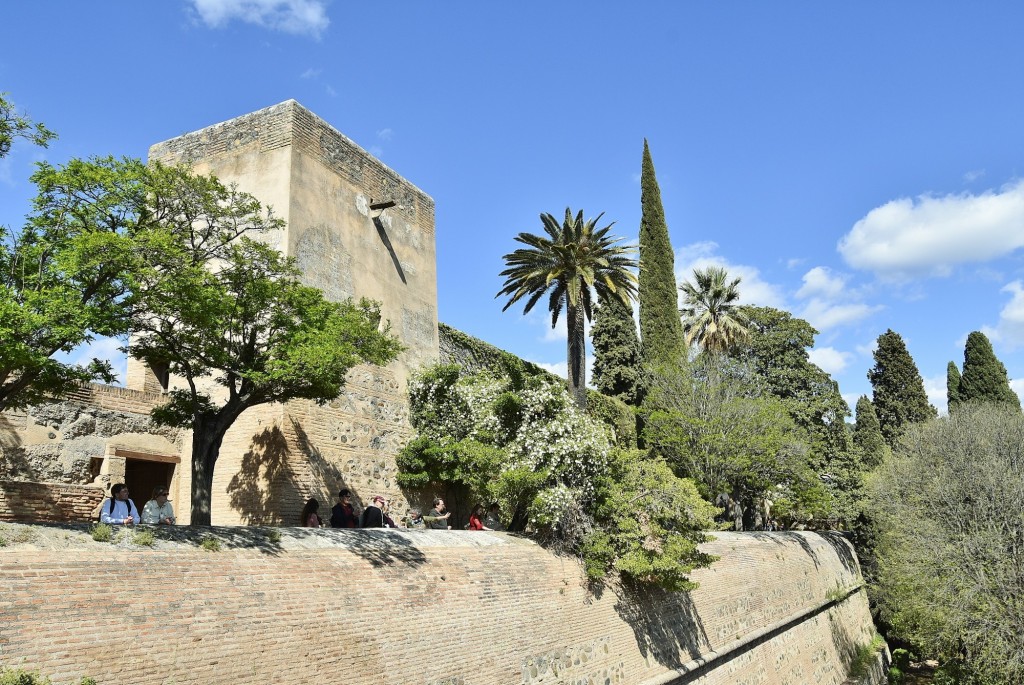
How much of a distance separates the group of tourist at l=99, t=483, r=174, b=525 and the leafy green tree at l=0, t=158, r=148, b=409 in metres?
1.36

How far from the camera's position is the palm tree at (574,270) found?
18641mm

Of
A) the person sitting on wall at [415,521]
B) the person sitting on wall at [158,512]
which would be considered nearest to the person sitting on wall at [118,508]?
the person sitting on wall at [158,512]

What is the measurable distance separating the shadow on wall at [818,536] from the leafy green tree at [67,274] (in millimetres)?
17131

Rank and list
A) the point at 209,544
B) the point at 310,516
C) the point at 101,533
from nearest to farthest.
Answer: the point at 101,533 → the point at 209,544 → the point at 310,516

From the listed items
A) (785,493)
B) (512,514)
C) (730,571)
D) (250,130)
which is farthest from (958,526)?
(250,130)

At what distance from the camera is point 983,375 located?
33938 millimetres

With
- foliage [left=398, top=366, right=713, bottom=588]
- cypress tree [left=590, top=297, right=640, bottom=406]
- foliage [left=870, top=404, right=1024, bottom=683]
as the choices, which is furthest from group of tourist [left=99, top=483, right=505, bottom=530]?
cypress tree [left=590, top=297, right=640, bottom=406]

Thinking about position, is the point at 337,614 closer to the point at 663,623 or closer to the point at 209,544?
the point at 209,544

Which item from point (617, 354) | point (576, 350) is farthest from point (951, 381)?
point (576, 350)

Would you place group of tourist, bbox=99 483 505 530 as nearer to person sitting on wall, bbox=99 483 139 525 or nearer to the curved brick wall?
person sitting on wall, bbox=99 483 139 525

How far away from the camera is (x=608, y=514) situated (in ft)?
42.2

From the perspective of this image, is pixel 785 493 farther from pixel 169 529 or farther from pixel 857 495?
pixel 169 529

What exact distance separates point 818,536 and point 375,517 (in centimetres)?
1973

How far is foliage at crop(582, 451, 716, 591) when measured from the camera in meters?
12.3
